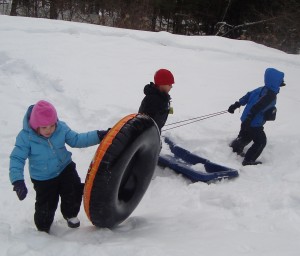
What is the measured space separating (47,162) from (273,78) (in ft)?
10.5

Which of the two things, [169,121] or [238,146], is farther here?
[169,121]

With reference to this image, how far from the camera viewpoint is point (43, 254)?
2861mm

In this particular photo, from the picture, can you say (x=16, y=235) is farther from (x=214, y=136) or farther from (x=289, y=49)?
(x=289, y=49)

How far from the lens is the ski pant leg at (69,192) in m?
3.60

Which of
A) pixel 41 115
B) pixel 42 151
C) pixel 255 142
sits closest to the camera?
pixel 41 115

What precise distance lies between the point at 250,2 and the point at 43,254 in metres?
16.3

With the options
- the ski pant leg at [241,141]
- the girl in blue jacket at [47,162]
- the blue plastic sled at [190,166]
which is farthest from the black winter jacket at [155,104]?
the ski pant leg at [241,141]

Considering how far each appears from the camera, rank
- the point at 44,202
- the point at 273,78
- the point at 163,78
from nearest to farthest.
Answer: the point at 44,202 → the point at 163,78 → the point at 273,78

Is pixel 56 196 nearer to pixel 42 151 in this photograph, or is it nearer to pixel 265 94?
pixel 42 151

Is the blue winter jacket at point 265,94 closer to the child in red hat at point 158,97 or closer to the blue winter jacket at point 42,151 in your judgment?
the child in red hat at point 158,97

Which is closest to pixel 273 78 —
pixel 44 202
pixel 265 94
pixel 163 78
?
pixel 265 94

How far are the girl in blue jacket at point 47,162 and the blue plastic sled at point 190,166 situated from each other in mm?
1521

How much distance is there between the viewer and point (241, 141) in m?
5.49

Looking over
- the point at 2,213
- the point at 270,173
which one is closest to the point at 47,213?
the point at 2,213
